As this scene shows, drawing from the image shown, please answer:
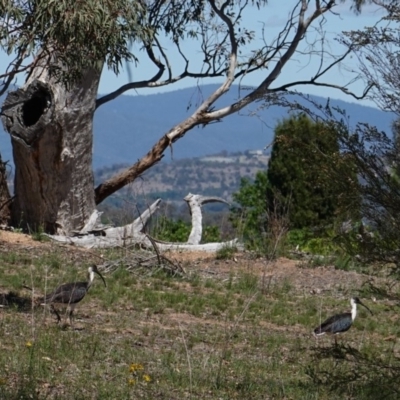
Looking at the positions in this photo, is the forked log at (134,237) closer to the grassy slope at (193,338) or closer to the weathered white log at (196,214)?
the weathered white log at (196,214)

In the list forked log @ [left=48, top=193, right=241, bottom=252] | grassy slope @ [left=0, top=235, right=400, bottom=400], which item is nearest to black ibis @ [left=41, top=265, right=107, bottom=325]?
grassy slope @ [left=0, top=235, right=400, bottom=400]

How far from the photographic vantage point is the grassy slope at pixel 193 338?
27.2ft

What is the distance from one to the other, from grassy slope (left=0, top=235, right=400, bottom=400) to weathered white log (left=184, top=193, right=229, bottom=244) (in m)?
2.09

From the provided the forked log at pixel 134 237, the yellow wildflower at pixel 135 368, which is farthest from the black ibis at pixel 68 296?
the forked log at pixel 134 237

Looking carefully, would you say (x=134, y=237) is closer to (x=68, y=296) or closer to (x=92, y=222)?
(x=92, y=222)

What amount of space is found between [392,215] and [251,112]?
1286cm

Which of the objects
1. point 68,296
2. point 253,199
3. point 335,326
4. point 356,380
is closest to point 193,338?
point 68,296

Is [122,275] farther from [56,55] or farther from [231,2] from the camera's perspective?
[231,2]

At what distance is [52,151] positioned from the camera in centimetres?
1939

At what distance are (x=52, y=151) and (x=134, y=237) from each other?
2635 mm

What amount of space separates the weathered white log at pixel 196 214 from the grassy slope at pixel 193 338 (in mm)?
2087

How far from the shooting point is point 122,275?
1452cm

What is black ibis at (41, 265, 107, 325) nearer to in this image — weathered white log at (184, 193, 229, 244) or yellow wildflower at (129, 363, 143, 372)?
yellow wildflower at (129, 363, 143, 372)

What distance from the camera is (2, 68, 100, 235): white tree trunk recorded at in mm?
18766
